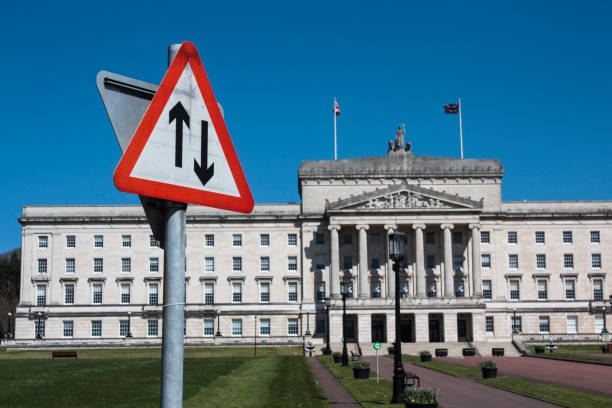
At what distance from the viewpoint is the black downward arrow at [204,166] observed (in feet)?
15.2

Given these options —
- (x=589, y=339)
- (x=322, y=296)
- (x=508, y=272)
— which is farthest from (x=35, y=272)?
(x=589, y=339)

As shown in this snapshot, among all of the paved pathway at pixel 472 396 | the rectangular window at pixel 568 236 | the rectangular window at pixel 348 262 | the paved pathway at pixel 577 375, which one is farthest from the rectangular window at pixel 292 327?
the paved pathway at pixel 472 396

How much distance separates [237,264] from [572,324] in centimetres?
4726

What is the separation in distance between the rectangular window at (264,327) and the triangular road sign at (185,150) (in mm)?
93570

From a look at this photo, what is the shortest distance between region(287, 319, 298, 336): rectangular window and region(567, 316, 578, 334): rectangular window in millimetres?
37725

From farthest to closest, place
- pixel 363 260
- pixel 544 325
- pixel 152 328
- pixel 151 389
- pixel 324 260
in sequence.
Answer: pixel 324 260, pixel 544 325, pixel 152 328, pixel 363 260, pixel 151 389

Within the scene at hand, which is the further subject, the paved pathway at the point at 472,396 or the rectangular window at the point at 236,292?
the rectangular window at the point at 236,292

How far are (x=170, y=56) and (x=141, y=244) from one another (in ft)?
321

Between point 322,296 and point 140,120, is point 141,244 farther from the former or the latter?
point 140,120

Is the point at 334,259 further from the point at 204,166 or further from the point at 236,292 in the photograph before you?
the point at 204,166

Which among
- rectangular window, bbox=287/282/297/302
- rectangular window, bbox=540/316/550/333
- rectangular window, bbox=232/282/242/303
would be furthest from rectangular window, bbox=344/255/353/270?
rectangular window, bbox=540/316/550/333

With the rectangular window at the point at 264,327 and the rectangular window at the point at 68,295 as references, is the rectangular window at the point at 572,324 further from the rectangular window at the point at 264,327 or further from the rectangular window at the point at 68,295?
the rectangular window at the point at 68,295

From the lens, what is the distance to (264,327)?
96875 millimetres

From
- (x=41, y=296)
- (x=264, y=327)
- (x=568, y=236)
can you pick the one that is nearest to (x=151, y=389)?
(x=264, y=327)
